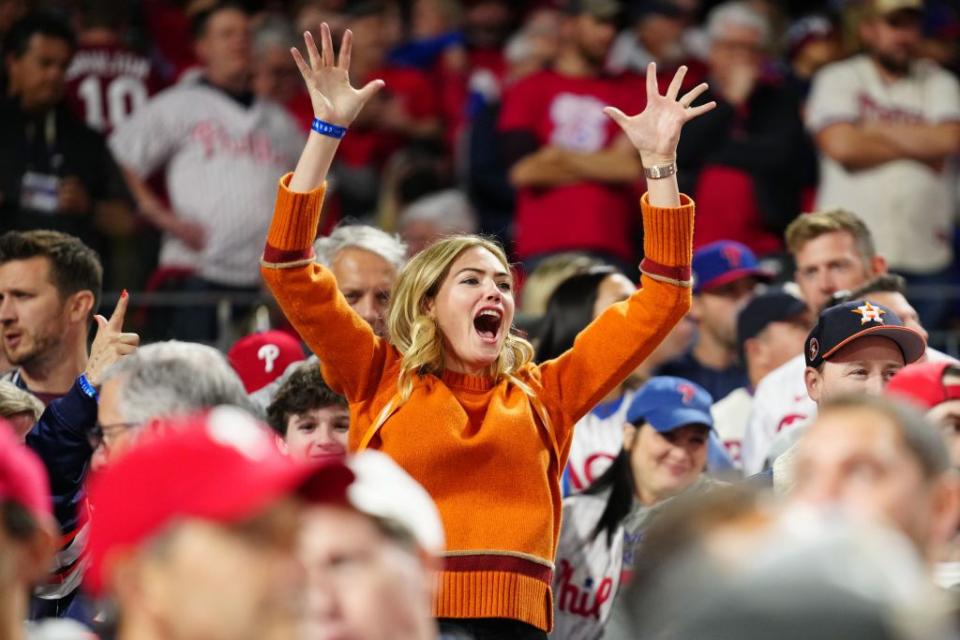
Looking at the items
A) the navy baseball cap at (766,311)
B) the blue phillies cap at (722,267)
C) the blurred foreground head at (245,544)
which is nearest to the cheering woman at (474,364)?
the blurred foreground head at (245,544)

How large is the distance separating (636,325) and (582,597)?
1.47 meters

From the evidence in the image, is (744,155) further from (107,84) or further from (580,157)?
(107,84)

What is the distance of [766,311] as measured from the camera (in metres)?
7.19

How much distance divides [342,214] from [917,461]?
7310 millimetres

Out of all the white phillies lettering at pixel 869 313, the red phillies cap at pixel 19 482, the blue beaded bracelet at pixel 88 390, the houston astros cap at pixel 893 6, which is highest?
the red phillies cap at pixel 19 482

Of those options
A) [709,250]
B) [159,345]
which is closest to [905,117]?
[709,250]

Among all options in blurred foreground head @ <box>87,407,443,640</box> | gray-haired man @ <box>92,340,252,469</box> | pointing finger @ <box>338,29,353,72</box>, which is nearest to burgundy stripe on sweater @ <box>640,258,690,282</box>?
pointing finger @ <box>338,29,353,72</box>

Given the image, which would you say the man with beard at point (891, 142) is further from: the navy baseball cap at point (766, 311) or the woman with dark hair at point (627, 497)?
the woman with dark hair at point (627, 497)

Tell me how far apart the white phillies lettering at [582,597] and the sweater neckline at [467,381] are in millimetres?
1295

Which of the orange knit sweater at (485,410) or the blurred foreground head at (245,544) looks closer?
the blurred foreground head at (245,544)

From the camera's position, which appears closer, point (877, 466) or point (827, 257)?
point (877, 466)

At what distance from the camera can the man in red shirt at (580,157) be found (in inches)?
369

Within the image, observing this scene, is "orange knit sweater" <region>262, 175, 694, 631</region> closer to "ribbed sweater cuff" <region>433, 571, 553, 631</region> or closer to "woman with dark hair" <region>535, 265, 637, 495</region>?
"ribbed sweater cuff" <region>433, 571, 553, 631</region>

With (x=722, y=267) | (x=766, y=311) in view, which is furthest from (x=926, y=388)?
(x=722, y=267)
